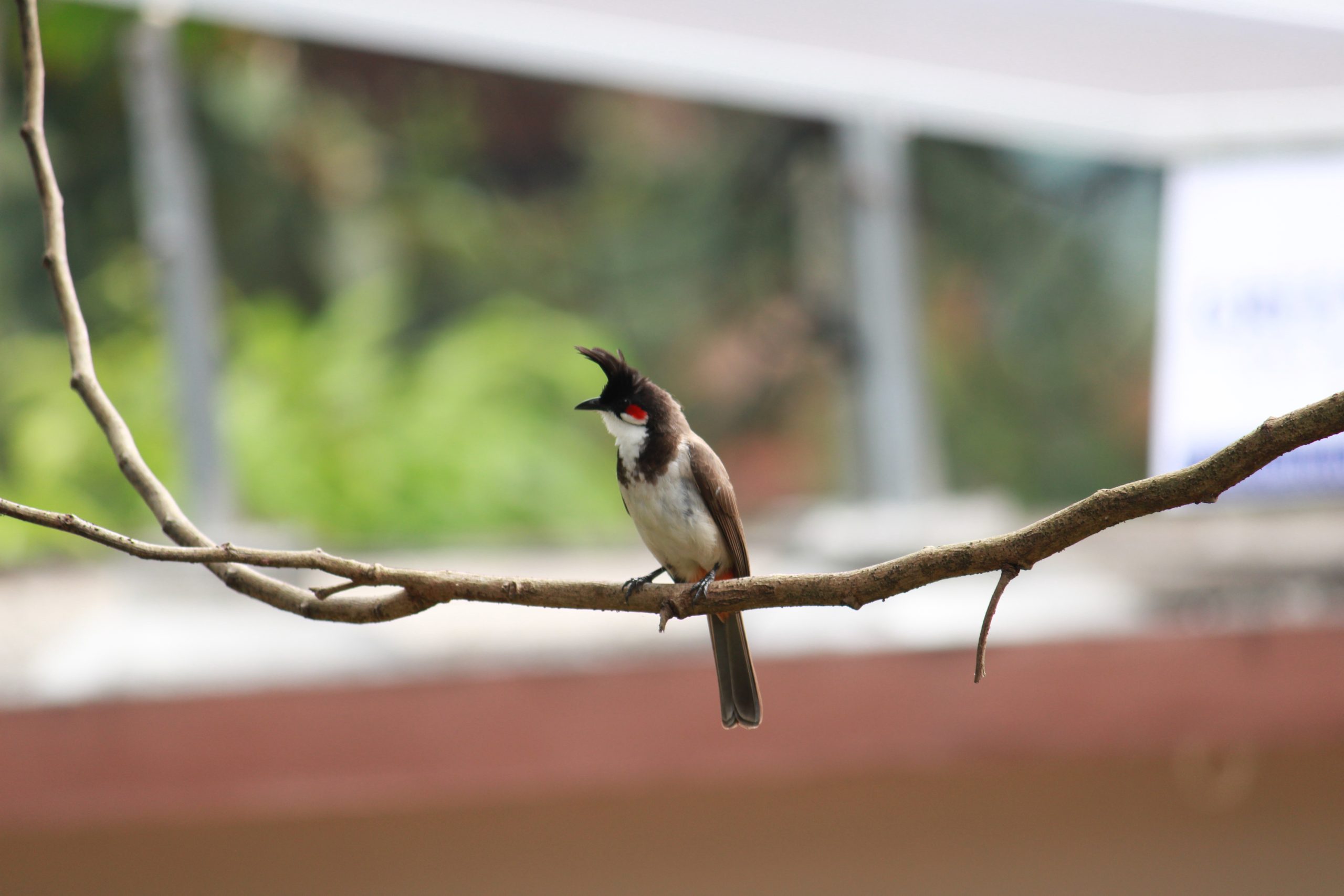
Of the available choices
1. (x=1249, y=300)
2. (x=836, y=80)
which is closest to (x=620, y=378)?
(x=836, y=80)

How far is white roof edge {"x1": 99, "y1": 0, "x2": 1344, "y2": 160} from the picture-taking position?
2.98 metres

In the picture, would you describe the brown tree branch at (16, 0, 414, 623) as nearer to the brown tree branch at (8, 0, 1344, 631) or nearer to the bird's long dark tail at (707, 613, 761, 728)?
the brown tree branch at (8, 0, 1344, 631)

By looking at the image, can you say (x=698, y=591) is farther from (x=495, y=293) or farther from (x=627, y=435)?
(x=495, y=293)

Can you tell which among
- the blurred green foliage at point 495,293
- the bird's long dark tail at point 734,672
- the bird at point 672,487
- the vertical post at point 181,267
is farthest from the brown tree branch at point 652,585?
the blurred green foliage at point 495,293

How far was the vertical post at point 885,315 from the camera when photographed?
3.37 m

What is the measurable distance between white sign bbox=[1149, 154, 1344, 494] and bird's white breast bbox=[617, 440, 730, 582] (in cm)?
166

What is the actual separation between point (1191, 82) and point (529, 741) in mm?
2065

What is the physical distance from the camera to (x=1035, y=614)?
295 centimetres

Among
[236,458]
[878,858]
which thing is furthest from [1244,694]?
[236,458]

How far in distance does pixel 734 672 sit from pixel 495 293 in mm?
5806

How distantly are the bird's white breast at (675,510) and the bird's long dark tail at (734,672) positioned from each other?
0.18 metres

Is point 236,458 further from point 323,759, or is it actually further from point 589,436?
point 323,759

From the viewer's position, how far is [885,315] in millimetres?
3379

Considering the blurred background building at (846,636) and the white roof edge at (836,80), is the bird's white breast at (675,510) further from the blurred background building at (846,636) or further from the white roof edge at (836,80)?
the white roof edge at (836,80)
